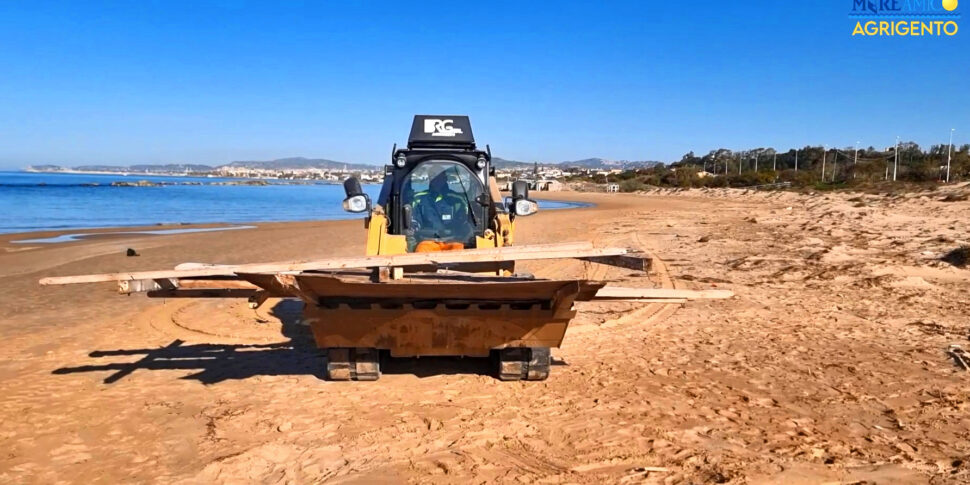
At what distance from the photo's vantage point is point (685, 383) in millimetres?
5781

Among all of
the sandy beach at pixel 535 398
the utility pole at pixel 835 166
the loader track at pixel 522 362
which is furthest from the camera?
the utility pole at pixel 835 166

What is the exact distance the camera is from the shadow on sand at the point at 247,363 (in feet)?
20.2

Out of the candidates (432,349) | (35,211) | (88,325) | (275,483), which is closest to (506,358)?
(432,349)

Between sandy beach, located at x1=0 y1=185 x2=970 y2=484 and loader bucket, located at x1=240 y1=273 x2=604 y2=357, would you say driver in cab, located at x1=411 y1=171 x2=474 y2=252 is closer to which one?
sandy beach, located at x1=0 y1=185 x2=970 y2=484

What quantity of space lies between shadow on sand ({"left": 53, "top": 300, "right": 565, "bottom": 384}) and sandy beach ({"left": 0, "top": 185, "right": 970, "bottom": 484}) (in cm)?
3

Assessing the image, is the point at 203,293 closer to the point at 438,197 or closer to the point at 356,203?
the point at 356,203

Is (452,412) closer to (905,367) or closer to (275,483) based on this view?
(275,483)

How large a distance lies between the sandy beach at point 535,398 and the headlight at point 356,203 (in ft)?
5.11

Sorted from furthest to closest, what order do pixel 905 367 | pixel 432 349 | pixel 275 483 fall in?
pixel 905 367
pixel 432 349
pixel 275 483

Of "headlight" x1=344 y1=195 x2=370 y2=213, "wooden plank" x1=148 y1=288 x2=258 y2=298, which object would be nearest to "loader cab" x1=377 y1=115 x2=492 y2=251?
"headlight" x1=344 y1=195 x2=370 y2=213

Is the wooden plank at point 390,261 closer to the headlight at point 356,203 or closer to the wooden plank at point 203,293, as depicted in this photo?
the wooden plank at point 203,293

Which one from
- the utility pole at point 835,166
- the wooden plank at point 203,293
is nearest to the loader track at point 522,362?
the wooden plank at point 203,293

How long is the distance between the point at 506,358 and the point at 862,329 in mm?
4507

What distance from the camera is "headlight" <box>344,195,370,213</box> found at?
6.79 meters
